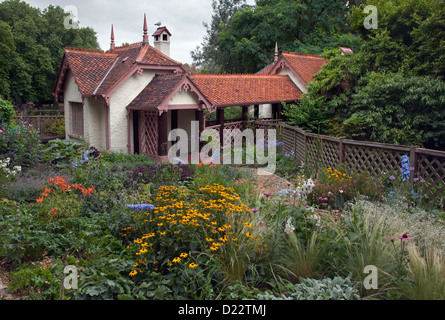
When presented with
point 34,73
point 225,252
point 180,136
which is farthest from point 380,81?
point 34,73

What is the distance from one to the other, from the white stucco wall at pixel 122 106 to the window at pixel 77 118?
8.28ft

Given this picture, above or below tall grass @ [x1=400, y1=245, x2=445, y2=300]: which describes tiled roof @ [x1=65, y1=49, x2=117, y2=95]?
above

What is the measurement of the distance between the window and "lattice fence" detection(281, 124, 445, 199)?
9791mm

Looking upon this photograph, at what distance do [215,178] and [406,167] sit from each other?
3784 mm

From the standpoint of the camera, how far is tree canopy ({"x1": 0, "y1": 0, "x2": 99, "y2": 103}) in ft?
117

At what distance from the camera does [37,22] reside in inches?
1636

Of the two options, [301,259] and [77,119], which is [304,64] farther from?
[301,259]

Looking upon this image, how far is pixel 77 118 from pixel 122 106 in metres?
3.42

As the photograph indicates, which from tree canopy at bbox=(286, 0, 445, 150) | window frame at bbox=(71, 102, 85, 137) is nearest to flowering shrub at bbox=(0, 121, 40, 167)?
window frame at bbox=(71, 102, 85, 137)

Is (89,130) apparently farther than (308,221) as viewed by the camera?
Yes

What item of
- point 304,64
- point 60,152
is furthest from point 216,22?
point 60,152

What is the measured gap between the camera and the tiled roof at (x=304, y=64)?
21.6m

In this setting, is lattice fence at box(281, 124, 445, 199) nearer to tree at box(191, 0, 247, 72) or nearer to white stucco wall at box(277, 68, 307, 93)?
white stucco wall at box(277, 68, 307, 93)
